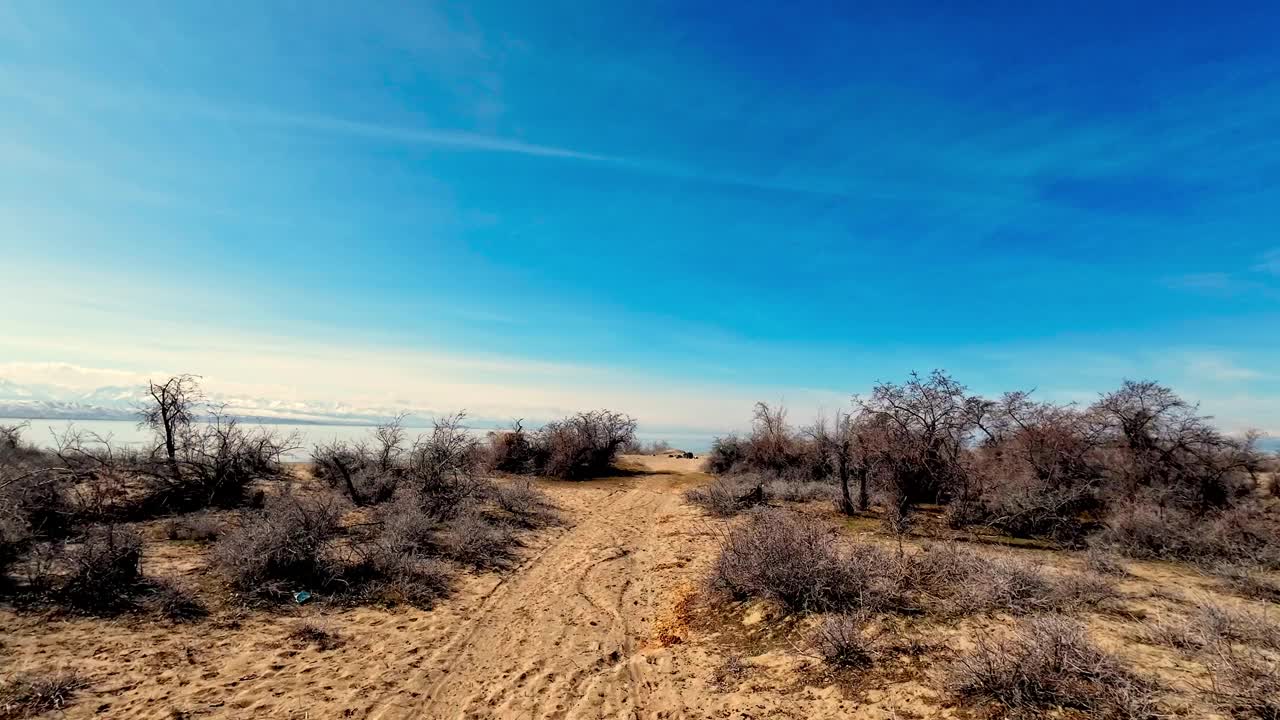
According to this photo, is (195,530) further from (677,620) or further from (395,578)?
(677,620)

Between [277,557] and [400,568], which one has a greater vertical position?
[277,557]

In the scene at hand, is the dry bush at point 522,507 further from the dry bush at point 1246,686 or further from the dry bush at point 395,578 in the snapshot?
the dry bush at point 1246,686

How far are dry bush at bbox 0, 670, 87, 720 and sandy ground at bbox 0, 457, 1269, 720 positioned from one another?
0.13 m

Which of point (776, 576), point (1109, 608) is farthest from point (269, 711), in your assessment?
point (1109, 608)

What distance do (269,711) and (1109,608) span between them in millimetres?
9709

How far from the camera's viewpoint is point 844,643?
5.88m

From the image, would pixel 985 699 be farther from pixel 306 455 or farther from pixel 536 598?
pixel 306 455

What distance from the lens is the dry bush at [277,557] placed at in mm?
8344

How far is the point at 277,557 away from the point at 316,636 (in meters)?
2.17

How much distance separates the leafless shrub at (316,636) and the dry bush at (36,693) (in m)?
1.97

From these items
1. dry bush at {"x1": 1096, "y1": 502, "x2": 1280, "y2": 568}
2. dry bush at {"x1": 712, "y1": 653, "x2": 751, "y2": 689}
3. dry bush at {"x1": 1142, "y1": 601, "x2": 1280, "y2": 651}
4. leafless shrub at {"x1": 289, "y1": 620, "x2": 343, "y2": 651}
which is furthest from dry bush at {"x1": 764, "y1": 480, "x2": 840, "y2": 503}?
leafless shrub at {"x1": 289, "y1": 620, "x2": 343, "y2": 651}

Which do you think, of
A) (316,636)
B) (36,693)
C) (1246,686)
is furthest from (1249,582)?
(36,693)

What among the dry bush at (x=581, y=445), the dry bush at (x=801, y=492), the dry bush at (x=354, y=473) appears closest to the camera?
the dry bush at (x=354, y=473)

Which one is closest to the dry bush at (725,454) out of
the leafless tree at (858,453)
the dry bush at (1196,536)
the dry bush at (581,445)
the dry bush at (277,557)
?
the dry bush at (581,445)
